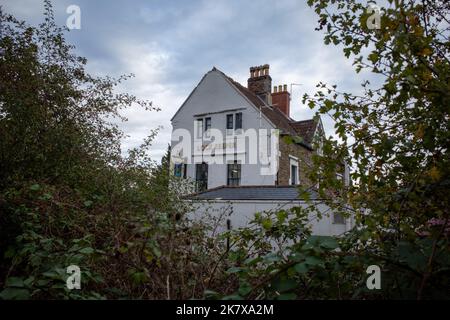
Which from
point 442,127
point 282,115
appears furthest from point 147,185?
point 282,115

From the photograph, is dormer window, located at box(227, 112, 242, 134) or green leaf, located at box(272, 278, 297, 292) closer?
green leaf, located at box(272, 278, 297, 292)

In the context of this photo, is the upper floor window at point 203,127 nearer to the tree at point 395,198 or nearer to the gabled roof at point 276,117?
the gabled roof at point 276,117

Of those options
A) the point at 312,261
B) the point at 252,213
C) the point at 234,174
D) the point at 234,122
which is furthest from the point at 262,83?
the point at 312,261

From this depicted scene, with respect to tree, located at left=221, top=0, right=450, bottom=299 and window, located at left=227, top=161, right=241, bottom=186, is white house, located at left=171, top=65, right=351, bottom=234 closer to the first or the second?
window, located at left=227, top=161, right=241, bottom=186

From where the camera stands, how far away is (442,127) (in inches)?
99.0

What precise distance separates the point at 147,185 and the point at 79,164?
1.73 m

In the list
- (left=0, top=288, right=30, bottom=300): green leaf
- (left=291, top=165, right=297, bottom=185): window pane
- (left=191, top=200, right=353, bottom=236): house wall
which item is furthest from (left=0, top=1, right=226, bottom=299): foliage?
(left=291, top=165, right=297, bottom=185): window pane

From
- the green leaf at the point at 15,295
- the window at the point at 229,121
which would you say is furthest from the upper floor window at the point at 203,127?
the green leaf at the point at 15,295

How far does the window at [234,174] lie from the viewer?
1883cm

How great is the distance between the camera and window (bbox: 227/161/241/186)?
18828 mm

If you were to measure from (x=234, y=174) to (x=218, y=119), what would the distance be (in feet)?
11.4

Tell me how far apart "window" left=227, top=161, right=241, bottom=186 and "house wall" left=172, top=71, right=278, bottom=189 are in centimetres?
23

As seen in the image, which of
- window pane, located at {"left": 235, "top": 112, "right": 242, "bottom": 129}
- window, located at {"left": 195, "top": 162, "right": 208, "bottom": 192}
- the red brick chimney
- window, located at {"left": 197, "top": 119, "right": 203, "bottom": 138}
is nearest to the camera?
window pane, located at {"left": 235, "top": 112, "right": 242, "bottom": 129}
